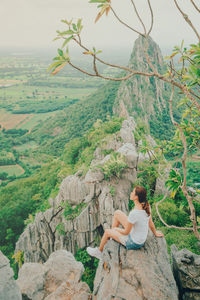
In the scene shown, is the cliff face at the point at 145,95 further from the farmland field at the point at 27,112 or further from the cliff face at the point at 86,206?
the cliff face at the point at 86,206

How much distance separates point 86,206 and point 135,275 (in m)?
8.32

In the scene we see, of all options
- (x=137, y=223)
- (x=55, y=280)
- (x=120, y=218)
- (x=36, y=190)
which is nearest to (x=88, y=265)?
(x=55, y=280)

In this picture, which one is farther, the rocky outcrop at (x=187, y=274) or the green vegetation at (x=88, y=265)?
the green vegetation at (x=88, y=265)

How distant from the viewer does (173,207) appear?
1044 cm

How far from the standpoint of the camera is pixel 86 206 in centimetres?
1333

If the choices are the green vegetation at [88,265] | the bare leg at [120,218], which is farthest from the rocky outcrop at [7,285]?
the green vegetation at [88,265]

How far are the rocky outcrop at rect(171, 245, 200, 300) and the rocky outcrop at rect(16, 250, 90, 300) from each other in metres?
2.71

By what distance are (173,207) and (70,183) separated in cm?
677

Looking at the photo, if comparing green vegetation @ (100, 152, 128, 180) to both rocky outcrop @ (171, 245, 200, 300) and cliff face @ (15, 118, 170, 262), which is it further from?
rocky outcrop @ (171, 245, 200, 300)

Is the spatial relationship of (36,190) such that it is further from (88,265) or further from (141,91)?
(141,91)

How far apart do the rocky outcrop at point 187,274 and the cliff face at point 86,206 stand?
677cm

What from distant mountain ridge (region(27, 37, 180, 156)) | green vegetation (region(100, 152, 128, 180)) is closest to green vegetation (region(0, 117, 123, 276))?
green vegetation (region(100, 152, 128, 180))

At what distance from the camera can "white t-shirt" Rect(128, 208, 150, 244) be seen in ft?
17.5

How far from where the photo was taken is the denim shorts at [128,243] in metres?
5.54
